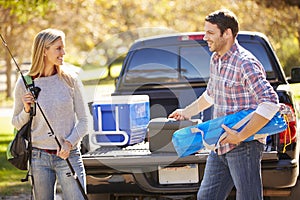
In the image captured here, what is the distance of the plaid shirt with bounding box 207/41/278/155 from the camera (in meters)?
5.02

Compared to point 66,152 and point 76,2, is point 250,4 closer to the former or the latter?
point 76,2

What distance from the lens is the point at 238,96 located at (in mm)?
5141

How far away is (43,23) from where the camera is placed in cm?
2802

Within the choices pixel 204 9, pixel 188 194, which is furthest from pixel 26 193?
pixel 204 9

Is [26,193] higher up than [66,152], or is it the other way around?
[66,152]

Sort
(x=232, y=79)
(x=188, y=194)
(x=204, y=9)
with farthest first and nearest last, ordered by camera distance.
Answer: (x=204, y=9), (x=188, y=194), (x=232, y=79)

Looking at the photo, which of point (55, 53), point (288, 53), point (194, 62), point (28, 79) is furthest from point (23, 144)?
point (288, 53)

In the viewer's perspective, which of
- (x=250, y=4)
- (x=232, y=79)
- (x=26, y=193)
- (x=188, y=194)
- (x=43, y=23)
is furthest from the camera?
(x=250, y=4)

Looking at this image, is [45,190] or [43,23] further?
[43,23]

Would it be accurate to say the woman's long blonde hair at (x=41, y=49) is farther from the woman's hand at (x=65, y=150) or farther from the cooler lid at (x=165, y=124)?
the cooler lid at (x=165, y=124)

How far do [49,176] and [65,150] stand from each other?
0.86 feet

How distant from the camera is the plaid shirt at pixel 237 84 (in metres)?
5.02

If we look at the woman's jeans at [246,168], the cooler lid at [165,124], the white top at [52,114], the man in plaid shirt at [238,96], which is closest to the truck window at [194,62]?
the cooler lid at [165,124]

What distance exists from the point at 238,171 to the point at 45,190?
147 cm
